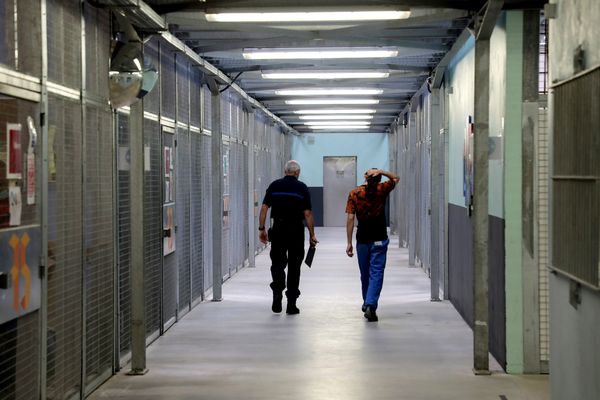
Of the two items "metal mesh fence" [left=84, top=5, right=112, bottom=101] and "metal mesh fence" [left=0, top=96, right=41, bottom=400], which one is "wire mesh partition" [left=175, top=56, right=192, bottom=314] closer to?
"metal mesh fence" [left=84, top=5, right=112, bottom=101]

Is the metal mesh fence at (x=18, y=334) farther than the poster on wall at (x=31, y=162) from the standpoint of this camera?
No

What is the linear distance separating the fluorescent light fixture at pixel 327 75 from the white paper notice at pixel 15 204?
23.2 ft

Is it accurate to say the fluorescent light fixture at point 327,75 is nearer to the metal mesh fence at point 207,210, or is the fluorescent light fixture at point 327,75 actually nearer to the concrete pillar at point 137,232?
the metal mesh fence at point 207,210

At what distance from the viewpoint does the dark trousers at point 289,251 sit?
9820 millimetres

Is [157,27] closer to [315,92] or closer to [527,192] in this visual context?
[527,192]

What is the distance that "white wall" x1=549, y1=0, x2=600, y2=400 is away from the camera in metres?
4.32

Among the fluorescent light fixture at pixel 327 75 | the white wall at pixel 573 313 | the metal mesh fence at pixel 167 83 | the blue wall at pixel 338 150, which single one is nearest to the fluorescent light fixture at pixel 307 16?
the metal mesh fence at pixel 167 83

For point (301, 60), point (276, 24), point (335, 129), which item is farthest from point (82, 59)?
point (335, 129)

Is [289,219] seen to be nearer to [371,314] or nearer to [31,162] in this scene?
[371,314]

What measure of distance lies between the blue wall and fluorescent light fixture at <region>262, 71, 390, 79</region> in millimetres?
15713

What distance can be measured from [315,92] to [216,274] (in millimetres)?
4009

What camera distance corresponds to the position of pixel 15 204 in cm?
492

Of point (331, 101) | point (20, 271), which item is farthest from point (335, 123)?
point (20, 271)

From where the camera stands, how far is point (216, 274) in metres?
11.2
